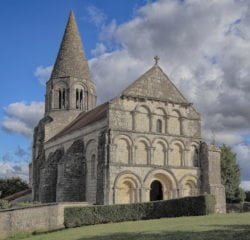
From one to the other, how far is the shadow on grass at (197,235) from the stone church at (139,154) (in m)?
16.9

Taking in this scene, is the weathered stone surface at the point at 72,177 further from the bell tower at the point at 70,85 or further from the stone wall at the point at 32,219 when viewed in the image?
the bell tower at the point at 70,85

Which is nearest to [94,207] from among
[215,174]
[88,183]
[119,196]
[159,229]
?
[119,196]

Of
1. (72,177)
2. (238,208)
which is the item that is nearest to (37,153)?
(72,177)

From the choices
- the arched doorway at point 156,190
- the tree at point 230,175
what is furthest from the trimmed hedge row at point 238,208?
the tree at point 230,175

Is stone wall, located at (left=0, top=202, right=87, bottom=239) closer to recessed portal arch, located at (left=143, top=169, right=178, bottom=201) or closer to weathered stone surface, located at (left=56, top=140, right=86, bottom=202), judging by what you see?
weathered stone surface, located at (left=56, top=140, right=86, bottom=202)

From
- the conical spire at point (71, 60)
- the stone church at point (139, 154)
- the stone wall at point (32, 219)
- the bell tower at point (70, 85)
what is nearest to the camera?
the stone wall at point (32, 219)

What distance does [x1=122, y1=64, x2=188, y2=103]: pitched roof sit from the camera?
139 ft

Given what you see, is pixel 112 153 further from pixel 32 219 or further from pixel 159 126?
pixel 32 219

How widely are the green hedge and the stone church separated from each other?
4924 millimetres

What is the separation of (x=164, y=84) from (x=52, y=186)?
50.4ft

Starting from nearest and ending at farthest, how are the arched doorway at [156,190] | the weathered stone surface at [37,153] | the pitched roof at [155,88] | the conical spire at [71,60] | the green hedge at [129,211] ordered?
the green hedge at [129,211] < the pitched roof at [155,88] < the arched doorway at [156,190] < the weathered stone surface at [37,153] < the conical spire at [71,60]

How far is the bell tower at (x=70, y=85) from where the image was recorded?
5594 centimetres

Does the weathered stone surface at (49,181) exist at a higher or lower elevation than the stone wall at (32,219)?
higher

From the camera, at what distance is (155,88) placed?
43.2m
